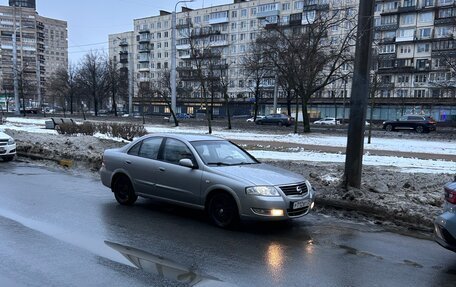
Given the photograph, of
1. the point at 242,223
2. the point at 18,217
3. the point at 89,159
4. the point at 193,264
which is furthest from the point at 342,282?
the point at 89,159

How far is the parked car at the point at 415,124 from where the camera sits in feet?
124

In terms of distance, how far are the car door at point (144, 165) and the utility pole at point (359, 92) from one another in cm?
397

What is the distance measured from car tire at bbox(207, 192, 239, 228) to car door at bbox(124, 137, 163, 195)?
1.30 m

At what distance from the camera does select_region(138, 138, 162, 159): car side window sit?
8.03 metres

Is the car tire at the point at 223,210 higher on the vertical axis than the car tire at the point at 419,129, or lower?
higher

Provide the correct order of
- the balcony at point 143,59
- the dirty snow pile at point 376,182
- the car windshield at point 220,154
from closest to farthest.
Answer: the car windshield at point 220,154
the dirty snow pile at point 376,182
the balcony at point 143,59

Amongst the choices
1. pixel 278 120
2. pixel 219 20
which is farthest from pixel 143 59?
pixel 278 120

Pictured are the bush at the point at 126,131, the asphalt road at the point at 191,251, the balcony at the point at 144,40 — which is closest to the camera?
the asphalt road at the point at 191,251

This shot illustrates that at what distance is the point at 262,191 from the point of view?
6.43 m

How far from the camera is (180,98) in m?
95.8

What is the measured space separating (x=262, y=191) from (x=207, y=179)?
0.98 metres

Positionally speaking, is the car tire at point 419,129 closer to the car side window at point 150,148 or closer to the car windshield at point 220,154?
the car windshield at point 220,154

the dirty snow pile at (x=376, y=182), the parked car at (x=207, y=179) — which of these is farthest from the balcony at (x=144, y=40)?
the parked car at (x=207, y=179)

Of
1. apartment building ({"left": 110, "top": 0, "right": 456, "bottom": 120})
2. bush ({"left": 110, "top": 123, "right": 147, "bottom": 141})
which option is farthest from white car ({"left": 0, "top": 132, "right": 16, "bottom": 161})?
apartment building ({"left": 110, "top": 0, "right": 456, "bottom": 120})
